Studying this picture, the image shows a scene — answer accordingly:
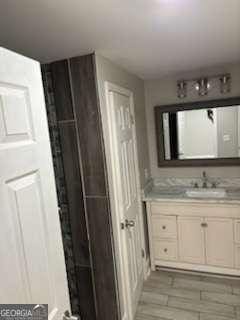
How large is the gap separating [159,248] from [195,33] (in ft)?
7.32

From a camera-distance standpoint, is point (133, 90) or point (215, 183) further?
point (215, 183)

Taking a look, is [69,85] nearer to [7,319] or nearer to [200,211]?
[7,319]

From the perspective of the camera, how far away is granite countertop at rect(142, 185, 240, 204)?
2.45m

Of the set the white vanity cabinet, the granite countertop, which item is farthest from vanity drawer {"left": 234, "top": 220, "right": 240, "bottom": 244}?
the granite countertop

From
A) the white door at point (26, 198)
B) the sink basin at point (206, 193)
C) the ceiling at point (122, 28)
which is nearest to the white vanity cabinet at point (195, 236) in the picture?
the sink basin at point (206, 193)

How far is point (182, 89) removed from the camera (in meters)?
2.78

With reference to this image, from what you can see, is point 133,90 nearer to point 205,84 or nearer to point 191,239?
point 205,84

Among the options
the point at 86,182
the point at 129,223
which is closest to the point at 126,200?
the point at 129,223

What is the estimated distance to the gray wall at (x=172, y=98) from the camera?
2.64 meters

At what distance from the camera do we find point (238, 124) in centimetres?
267

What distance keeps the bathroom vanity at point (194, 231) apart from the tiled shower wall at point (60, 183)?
1.02 m

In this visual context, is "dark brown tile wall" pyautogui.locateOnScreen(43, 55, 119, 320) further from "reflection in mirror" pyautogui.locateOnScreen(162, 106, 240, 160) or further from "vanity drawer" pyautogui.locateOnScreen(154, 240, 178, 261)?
"reflection in mirror" pyautogui.locateOnScreen(162, 106, 240, 160)

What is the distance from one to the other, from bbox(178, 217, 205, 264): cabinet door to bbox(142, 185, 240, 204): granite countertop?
0.75 ft

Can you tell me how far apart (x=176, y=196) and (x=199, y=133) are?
80cm
